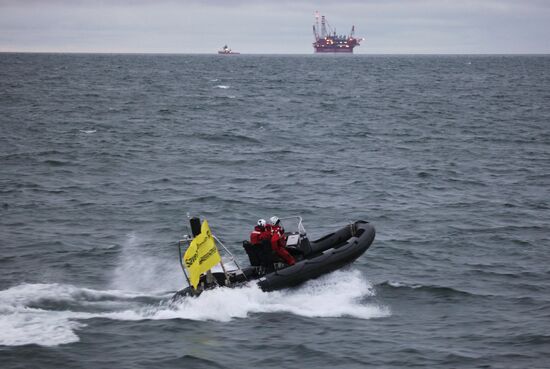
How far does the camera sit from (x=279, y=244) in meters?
16.6

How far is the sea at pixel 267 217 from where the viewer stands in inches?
549

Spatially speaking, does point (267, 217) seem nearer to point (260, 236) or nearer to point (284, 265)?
point (284, 265)

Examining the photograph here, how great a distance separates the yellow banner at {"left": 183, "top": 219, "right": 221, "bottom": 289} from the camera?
50.0 feet

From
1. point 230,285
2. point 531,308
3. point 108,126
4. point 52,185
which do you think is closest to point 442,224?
point 531,308

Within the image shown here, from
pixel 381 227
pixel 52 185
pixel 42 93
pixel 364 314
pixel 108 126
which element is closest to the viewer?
pixel 364 314

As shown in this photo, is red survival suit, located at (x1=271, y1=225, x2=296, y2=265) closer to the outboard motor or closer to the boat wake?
the boat wake

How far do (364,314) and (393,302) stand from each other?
1038mm

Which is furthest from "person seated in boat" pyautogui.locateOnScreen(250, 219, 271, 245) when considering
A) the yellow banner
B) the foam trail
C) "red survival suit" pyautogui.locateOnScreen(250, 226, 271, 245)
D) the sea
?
the foam trail

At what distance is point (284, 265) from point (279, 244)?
1.81ft

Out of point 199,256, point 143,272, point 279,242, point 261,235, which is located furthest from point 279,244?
point 143,272

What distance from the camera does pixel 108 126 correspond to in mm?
47406

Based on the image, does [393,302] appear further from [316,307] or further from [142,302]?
[142,302]

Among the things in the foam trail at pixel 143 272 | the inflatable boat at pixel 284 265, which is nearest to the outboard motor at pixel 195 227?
the inflatable boat at pixel 284 265

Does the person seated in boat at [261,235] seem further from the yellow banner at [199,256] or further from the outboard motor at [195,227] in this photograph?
the outboard motor at [195,227]
